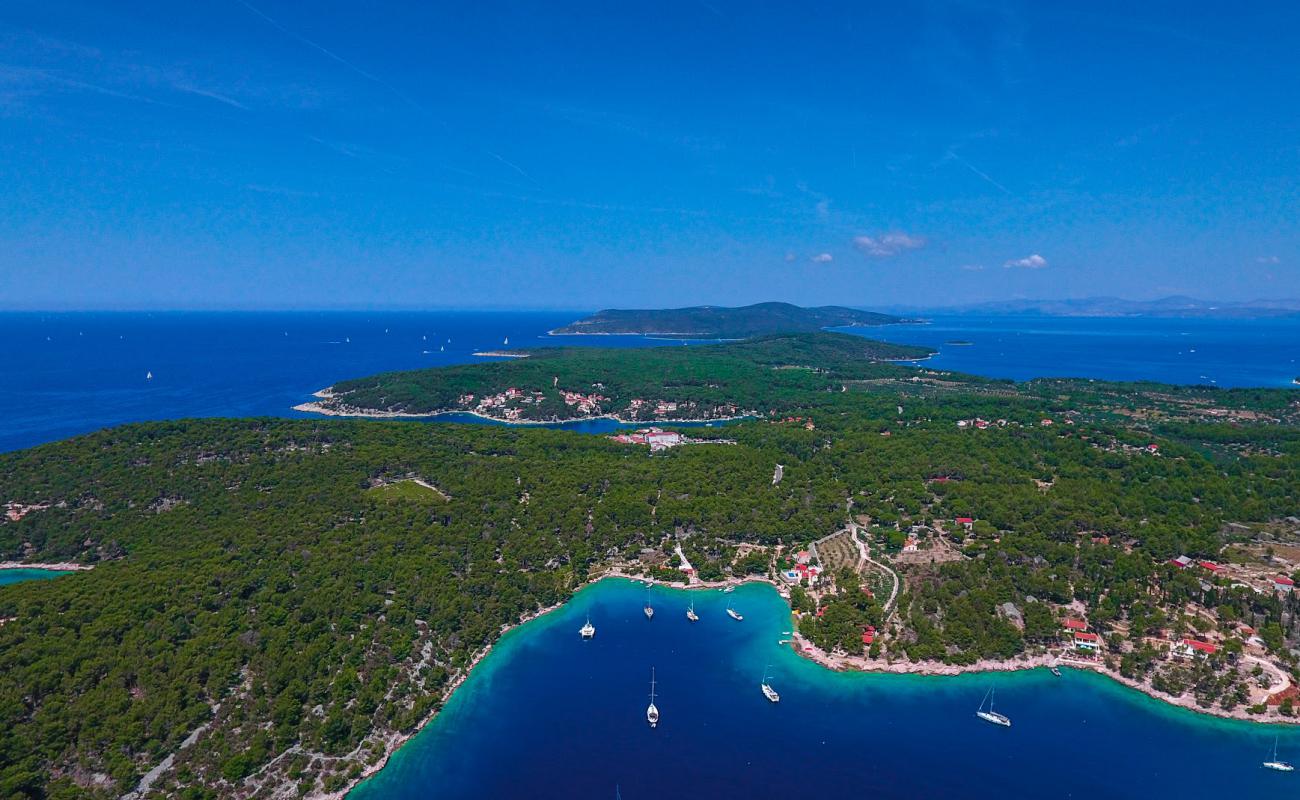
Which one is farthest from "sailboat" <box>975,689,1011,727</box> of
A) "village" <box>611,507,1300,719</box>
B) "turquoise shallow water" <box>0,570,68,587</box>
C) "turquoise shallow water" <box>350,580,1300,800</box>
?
"turquoise shallow water" <box>0,570,68,587</box>

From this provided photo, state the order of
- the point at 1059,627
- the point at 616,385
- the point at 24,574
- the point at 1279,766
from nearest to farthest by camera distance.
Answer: the point at 1279,766 → the point at 1059,627 → the point at 24,574 → the point at 616,385

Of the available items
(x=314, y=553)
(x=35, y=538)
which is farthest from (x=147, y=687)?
(x=35, y=538)

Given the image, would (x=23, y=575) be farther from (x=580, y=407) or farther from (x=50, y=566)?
(x=580, y=407)

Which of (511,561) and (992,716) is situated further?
(511,561)

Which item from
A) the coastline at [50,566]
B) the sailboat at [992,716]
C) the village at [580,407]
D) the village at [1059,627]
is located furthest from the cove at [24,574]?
the village at [580,407]

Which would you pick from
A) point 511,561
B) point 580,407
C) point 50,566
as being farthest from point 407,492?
point 580,407

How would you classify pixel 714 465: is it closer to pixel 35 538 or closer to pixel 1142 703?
pixel 1142 703

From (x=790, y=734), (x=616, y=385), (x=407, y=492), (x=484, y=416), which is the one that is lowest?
(x=790, y=734)

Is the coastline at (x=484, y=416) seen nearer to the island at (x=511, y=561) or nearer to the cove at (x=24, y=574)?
the island at (x=511, y=561)
